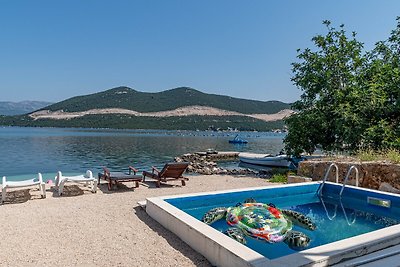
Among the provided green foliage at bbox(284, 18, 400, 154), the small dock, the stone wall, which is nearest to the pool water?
the stone wall

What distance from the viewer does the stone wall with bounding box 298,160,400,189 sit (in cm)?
858

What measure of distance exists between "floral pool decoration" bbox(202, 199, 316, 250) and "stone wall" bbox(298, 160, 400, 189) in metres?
3.77

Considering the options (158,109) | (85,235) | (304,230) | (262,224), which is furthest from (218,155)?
(158,109)

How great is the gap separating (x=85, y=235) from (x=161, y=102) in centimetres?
14131

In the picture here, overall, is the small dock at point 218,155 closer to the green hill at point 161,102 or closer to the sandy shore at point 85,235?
the sandy shore at point 85,235

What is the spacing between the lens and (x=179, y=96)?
150000 millimetres

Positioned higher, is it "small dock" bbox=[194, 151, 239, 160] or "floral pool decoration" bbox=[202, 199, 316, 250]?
"floral pool decoration" bbox=[202, 199, 316, 250]

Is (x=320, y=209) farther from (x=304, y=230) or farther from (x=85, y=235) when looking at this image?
(x=85, y=235)

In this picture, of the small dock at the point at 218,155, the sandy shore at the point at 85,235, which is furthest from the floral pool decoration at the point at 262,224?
the small dock at the point at 218,155

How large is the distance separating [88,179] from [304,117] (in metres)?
10.4

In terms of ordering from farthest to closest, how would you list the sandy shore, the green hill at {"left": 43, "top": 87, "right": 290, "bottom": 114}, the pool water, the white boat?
the green hill at {"left": 43, "top": 87, "right": 290, "bottom": 114}
the white boat
the pool water
the sandy shore

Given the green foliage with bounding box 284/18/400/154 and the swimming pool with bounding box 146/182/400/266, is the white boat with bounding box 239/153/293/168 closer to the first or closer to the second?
the green foliage with bounding box 284/18/400/154

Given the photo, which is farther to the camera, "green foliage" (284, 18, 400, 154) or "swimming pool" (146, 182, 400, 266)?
"green foliage" (284, 18, 400, 154)

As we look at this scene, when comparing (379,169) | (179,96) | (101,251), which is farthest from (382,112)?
(179,96)
